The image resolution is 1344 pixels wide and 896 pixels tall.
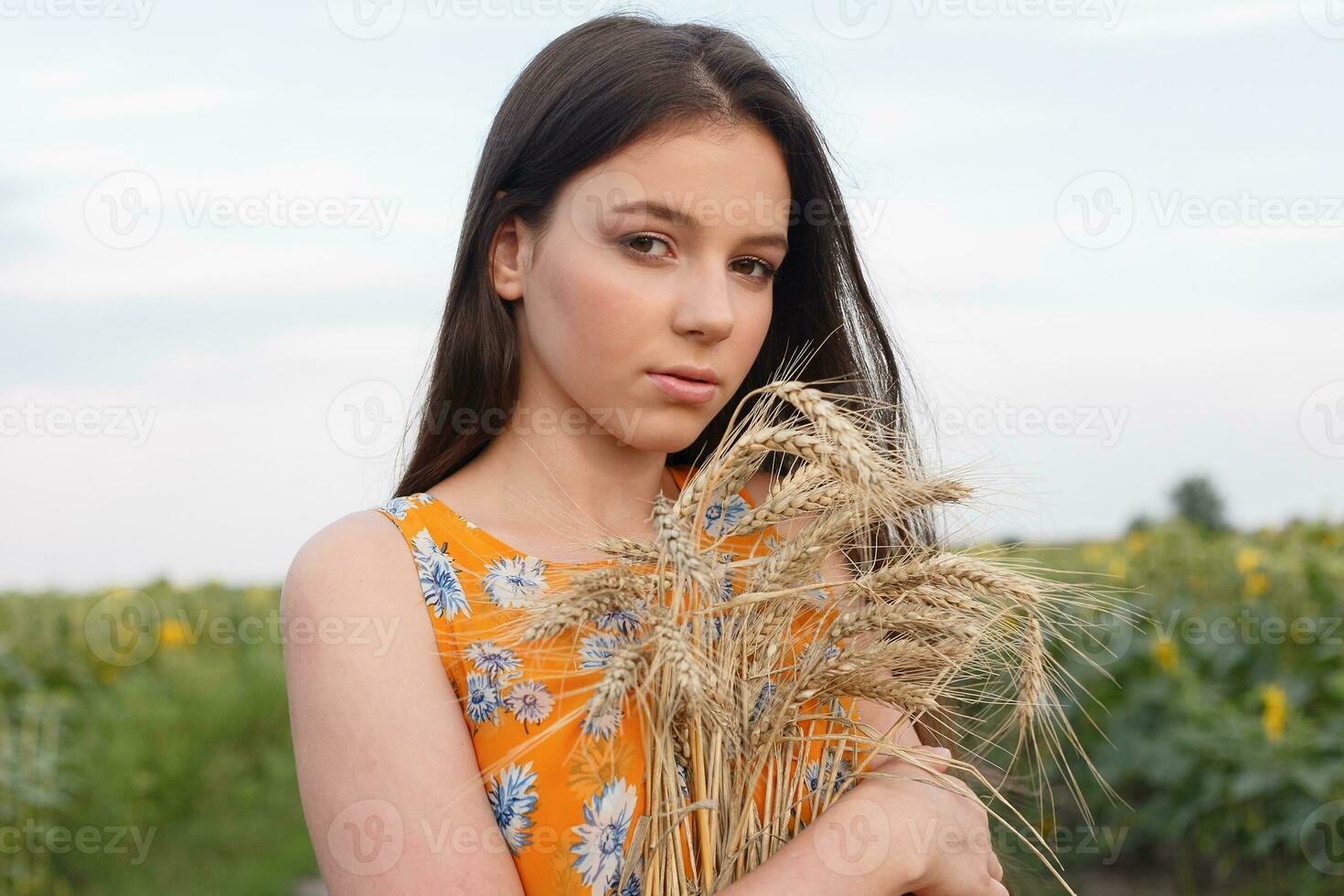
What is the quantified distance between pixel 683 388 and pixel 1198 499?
11746 millimetres

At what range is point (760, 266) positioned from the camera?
1761mm

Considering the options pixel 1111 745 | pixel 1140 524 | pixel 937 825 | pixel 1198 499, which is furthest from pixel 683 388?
pixel 1198 499

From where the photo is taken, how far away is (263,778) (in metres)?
6.41

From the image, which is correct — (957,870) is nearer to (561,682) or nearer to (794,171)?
(561,682)

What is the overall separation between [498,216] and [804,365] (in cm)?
56

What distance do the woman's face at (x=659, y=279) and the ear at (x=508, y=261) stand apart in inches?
2.8

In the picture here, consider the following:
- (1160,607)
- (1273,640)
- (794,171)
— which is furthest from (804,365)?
(1160,607)

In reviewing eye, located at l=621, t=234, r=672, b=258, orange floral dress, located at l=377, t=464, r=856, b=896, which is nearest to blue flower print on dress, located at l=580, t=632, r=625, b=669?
orange floral dress, located at l=377, t=464, r=856, b=896

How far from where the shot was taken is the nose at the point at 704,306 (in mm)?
1612

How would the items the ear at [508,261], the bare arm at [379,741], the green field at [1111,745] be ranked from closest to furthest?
1. the bare arm at [379,741]
2. the ear at [508,261]
3. the green field at [1111,745]

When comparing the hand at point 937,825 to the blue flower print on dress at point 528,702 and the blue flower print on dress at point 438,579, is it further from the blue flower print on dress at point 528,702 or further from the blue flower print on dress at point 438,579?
the blue flower print on dress at point 438,579

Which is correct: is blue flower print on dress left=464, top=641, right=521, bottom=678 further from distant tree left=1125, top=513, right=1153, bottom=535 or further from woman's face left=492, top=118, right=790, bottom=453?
distant tree left=1125, top=513, right=1153, bottom=535

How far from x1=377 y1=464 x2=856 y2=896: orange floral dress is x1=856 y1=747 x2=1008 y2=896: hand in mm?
68

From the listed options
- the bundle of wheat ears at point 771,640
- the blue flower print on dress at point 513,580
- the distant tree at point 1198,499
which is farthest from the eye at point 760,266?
the distant tree at point 1198,499
